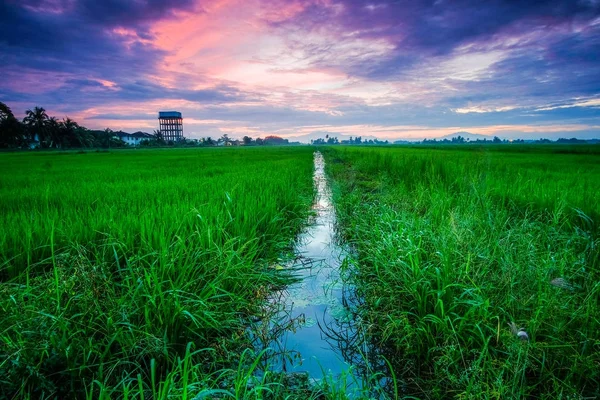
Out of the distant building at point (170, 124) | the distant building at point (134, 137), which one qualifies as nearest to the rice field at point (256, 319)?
the distant building at point (134, 137)

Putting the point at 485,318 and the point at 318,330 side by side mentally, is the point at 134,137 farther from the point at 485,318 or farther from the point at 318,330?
the point at 485,318

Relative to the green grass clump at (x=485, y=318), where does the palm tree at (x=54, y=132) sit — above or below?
above

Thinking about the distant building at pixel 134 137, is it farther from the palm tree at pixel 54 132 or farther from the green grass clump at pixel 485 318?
the green grass clump at pixel 485 318

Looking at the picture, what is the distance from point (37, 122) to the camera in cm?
4697

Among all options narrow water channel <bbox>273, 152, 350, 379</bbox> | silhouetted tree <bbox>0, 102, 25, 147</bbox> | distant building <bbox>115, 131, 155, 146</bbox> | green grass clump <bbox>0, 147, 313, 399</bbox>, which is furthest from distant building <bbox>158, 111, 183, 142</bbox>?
green grass clump <bbox>0, 147, 313, 399</bbox>

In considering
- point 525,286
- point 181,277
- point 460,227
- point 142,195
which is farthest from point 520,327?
point 142,195

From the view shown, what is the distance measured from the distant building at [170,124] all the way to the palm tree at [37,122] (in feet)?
220

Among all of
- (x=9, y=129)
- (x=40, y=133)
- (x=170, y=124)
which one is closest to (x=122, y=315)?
(x=9, y=129)

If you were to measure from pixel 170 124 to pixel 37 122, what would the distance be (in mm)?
69640

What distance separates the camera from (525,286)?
2117 mm

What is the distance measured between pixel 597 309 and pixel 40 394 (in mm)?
3173

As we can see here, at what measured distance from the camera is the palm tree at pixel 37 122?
46406mm

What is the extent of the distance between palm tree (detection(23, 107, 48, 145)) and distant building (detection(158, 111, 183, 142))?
2644 inches

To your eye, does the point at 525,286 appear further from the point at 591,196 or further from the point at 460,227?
the point at 591,196
